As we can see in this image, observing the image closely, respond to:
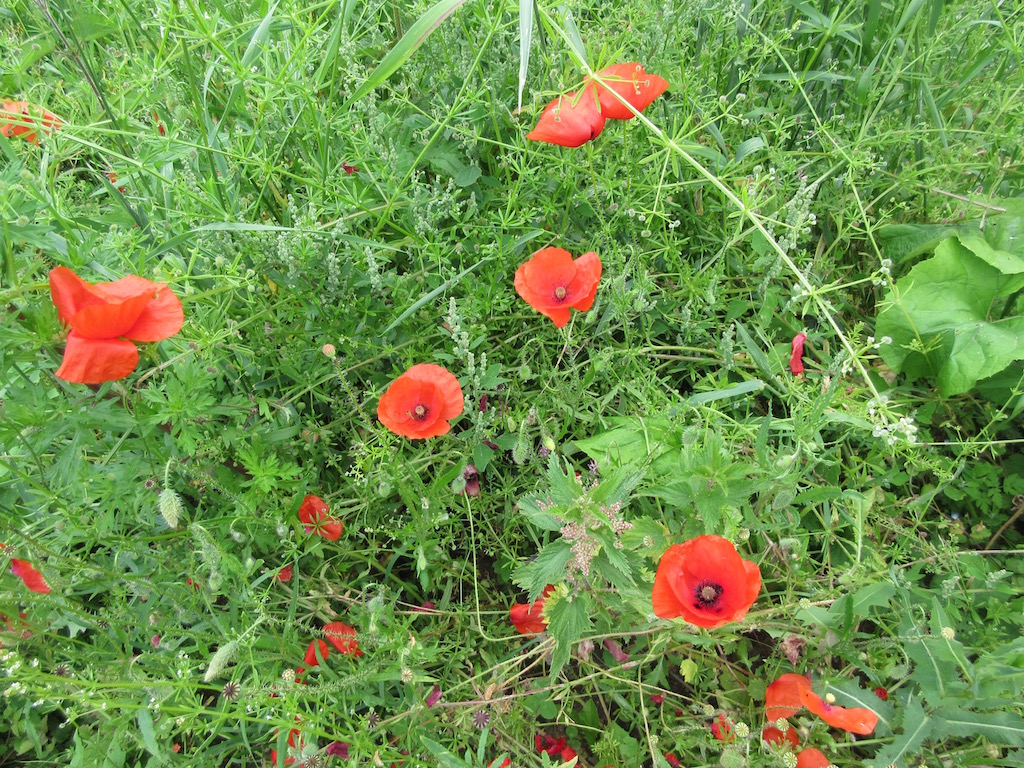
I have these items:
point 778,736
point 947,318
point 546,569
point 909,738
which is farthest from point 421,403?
point 947,318

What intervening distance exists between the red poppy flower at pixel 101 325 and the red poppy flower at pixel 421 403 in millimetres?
504

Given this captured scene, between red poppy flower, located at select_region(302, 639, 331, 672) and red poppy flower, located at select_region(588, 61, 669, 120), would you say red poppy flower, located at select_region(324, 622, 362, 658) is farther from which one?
red poppy flower, located at select_region(588, 61, 669, 120)

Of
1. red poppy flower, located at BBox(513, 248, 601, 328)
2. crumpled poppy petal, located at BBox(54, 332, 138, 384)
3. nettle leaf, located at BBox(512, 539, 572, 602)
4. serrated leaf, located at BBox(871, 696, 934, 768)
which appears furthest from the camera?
red poppy flower, located at BBox(513, 248, 601, 328)

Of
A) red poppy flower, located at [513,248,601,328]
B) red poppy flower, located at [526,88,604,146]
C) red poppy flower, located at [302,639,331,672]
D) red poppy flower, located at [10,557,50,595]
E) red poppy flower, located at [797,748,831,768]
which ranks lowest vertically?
red poppy flower, located at [302,639,331,672]

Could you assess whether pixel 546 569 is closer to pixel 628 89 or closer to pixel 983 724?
pixel 983 724

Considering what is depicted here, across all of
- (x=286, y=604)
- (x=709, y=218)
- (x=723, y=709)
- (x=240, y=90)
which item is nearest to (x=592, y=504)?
(x=723, y=709)

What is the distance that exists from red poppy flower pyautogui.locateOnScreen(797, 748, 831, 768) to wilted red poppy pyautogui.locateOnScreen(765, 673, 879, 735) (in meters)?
0.08

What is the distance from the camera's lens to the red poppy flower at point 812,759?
1484mm

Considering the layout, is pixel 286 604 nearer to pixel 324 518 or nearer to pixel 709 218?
pixel 324 518

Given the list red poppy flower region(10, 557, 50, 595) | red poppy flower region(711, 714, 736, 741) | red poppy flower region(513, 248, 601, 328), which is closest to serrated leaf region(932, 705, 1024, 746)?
red poppy flower region(711, 714, 736, 741)

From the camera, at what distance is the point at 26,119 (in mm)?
1704

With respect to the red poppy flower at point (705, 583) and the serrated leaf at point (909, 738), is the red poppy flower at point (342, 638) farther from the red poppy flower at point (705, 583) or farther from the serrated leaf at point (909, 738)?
the serrated leaf at point (909, 738)

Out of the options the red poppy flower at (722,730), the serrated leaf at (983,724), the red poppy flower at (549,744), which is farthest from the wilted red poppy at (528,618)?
the serrated leaf at (983,724)

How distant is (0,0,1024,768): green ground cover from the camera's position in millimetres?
1470
